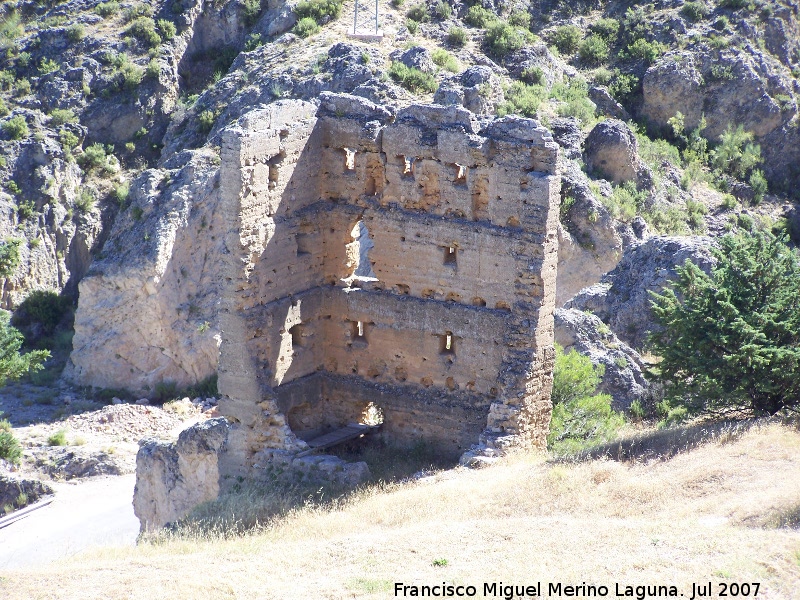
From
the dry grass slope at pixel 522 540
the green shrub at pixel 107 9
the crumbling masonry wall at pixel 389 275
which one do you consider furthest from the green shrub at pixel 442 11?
the dry grass slope at pixel 522 540

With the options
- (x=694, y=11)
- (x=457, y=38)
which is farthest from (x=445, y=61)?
(x=694, y=11)

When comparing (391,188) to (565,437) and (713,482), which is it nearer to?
(565,437)

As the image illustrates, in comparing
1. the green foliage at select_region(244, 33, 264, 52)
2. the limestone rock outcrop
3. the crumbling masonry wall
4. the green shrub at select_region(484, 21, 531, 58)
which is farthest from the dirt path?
the green shrub at select_region(484, 21, 531, 58)

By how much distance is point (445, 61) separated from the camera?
39.8m

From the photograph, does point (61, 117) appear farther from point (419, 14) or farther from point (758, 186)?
point (758, 186)

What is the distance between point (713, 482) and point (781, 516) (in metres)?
1.84

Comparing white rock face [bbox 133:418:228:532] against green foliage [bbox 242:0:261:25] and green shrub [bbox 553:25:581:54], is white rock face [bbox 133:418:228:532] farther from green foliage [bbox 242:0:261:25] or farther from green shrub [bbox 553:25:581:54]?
green shrub [bbox 553:25:581:54]

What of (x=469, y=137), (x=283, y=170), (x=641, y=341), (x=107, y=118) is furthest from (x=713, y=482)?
(x=107, y=118)

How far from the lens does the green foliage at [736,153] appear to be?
1668 inches

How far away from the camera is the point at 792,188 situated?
142 feet

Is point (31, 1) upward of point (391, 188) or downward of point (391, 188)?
upward

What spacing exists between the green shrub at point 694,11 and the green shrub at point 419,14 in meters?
9.00

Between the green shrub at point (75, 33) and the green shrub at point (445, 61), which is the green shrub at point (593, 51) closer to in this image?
the green shrub at point (445, 61)

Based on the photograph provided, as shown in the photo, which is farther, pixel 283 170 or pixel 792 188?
pixel 792 188
